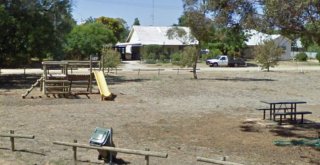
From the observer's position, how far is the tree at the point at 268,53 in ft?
154

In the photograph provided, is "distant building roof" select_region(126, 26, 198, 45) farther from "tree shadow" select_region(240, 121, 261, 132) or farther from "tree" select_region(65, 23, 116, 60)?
"tree shadow" select_region(240, 121, 261, 132)

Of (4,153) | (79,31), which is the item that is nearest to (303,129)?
(4,153)

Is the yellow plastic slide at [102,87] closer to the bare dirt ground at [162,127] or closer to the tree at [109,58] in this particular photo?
the bare dirt ground at [162,127]

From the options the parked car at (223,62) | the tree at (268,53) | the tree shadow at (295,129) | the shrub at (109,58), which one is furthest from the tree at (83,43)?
the tree shadow at (295,129)

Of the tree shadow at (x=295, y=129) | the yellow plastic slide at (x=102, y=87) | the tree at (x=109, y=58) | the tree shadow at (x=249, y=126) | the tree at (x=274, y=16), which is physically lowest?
the tree shadow at (x=295, y=129)

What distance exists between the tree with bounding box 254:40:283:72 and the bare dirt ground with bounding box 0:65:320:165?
22301 millimetres

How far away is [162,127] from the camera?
14641 millimetres

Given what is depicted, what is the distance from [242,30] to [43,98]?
36.4 feet

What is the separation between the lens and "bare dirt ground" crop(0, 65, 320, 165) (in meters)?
10.9

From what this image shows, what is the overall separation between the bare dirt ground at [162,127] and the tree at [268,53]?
22301 millimetres

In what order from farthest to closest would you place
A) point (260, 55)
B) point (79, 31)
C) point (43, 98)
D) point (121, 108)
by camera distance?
1. point (79, 31)
2. point (260, 55)
3. point (43, 98)
4. point (121, 108)

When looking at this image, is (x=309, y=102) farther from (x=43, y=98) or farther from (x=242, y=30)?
(x=43, y=98)

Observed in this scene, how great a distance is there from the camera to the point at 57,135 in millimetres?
12969

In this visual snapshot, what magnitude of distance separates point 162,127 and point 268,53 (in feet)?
114
